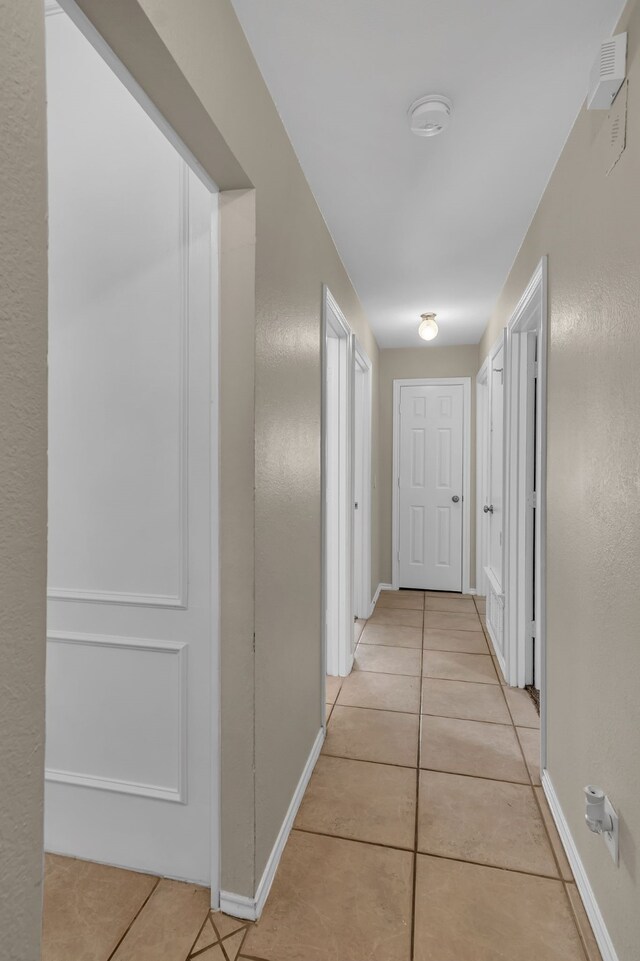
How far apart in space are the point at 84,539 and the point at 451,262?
245cm

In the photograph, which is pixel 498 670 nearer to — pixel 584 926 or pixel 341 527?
pixel 341 527

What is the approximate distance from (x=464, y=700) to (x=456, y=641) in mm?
906

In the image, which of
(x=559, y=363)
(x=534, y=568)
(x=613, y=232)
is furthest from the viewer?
(x=534, y=568)

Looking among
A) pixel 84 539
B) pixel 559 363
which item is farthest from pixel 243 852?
pixel 559 363

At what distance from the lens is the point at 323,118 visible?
66.6 inches

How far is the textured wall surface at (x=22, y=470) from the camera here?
584mm

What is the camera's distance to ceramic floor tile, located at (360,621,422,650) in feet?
11.8

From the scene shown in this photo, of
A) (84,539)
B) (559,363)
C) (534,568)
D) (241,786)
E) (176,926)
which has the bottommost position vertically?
(176,926)

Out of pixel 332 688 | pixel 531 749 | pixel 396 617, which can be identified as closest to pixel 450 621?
pixel 396 617

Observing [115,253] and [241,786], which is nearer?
[241,786]

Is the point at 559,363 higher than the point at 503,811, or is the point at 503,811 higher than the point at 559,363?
the point at 559,363

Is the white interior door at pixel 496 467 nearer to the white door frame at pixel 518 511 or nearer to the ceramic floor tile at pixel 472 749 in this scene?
the white door frame at pixel 518 511

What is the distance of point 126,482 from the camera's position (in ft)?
5.18

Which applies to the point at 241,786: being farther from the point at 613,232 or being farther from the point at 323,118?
the point at 323,118
